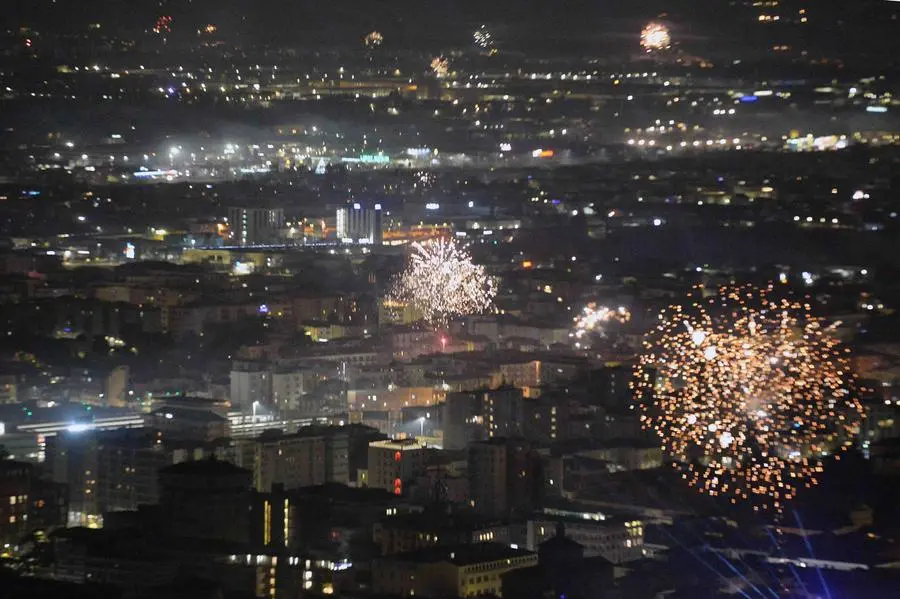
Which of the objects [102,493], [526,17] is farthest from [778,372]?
[526,17]

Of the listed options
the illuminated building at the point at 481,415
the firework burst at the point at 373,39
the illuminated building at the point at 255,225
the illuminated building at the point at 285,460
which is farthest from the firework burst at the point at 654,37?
the illuminated building at the point at 285,460

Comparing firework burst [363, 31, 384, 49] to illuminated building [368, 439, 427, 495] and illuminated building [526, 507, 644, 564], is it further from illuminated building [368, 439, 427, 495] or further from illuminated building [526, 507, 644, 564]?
illuminated building [526, 507, 644, 564]

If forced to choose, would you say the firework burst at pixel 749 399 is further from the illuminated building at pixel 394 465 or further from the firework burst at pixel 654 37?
the firework burst at pixel 654 37

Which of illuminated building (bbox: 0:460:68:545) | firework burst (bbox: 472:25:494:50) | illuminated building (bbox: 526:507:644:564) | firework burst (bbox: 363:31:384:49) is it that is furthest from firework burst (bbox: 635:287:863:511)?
firework burst (bbox: 363:31:384:49)

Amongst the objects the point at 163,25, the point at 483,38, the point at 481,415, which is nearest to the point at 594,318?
the point at 483,38

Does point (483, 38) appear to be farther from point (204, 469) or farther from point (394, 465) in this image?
point (204, 469)

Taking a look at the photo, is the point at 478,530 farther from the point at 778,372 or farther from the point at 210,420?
the point at 778,372

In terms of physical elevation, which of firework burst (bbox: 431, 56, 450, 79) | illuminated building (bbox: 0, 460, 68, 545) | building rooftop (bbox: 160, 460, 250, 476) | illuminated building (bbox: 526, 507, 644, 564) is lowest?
illuminated building (bbox: 526, 507, 644, 564)
